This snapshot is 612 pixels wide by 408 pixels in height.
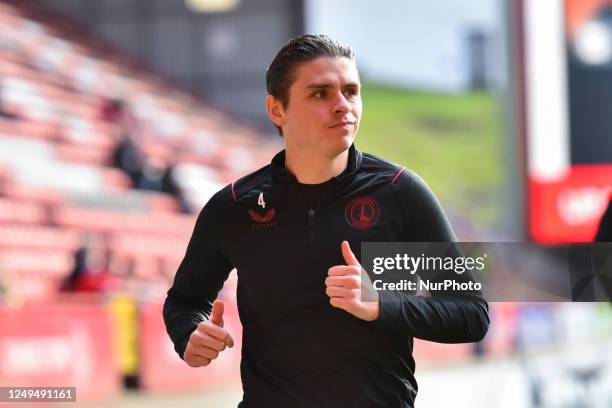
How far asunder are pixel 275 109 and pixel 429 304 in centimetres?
55

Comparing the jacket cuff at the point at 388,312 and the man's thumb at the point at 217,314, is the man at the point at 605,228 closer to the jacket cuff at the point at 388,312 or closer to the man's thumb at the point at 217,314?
the jacket cuff at the point at 388,312

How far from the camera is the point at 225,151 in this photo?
1956cm

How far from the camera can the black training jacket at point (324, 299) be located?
223 centimetres

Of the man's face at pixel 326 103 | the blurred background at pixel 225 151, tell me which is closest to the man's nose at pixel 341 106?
the man's face at pixel 326 103

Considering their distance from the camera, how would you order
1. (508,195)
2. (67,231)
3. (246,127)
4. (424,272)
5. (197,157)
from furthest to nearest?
(246,127) < (197,157) < (508,195) < (67,231) < (424,272)

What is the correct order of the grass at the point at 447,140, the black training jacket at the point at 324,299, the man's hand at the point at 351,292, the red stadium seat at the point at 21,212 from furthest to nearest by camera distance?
1. the grass at the point at 447,140
2. the red stadium seat at the point at 21,212
3. the black training jacket at the point at 324,299
4. the man's hand at the point at 351,292

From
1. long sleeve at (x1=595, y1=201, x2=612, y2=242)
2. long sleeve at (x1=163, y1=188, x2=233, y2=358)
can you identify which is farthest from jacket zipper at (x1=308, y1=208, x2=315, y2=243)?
long sleeve at (x1=595, y1=201, x2=612, y2=242)

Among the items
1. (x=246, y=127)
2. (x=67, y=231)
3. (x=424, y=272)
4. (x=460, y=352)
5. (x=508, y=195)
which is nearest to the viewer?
(x=424, y=272)

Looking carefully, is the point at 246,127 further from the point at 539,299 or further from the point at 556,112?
the point at 539,299

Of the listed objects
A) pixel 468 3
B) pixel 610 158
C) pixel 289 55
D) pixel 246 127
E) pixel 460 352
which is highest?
pixel 468 3

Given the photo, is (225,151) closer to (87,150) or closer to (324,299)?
(87,150)

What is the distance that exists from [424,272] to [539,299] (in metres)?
0.34

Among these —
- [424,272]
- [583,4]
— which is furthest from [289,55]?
[583,4]

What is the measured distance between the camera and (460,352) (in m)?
12.0
